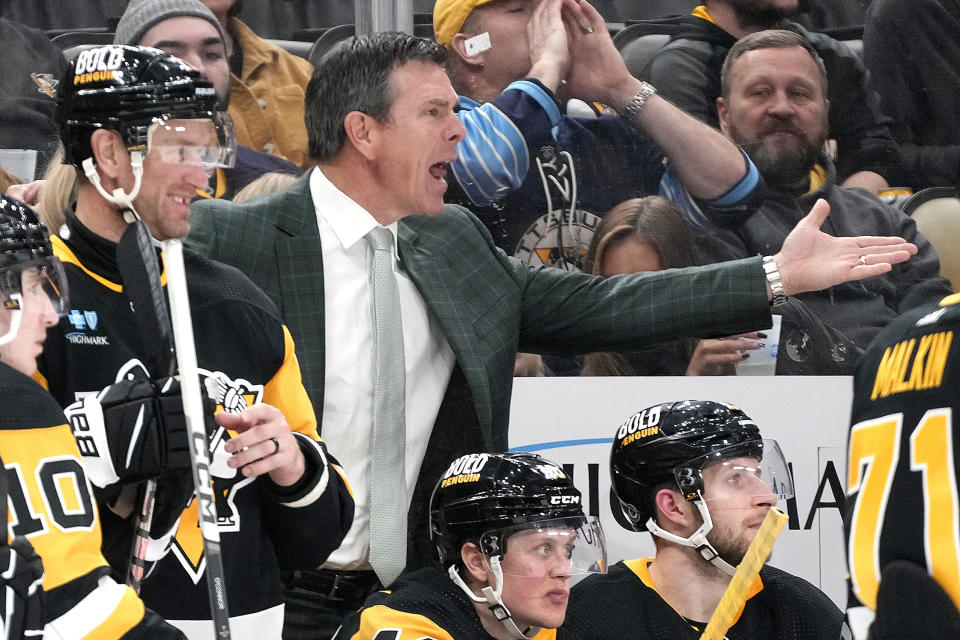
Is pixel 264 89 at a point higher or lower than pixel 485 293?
higher

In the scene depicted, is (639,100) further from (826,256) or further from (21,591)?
(21,591)

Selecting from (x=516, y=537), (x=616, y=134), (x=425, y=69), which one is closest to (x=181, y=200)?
(x=425, y=69)

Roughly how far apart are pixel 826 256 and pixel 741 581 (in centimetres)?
72

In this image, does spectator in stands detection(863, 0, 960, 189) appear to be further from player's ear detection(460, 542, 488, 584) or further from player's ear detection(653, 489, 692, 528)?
player's ear detection(460, 542, 488, 584)

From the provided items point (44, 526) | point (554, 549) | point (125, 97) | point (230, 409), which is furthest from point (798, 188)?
point (44, 526)

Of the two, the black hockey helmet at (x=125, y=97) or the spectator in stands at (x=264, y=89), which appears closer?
the black hockey helmet at (x=125, y=97)

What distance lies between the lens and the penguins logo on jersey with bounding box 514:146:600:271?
378cm

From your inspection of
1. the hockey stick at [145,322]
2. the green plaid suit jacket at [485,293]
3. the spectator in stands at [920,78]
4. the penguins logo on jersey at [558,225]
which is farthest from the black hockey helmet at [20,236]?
the spectator in stands at [920,78]

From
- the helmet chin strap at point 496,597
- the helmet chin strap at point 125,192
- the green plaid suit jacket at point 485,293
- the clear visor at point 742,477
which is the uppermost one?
the helmet chin strap at point 125,192

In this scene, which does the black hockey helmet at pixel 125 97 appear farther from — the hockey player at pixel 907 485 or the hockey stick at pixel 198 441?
the hockey player at pixel 907 485

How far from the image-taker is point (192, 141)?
2.06 metres

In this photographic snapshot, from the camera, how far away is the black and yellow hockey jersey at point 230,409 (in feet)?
6.68

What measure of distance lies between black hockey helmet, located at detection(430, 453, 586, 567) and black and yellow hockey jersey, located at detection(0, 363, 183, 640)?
1252mm

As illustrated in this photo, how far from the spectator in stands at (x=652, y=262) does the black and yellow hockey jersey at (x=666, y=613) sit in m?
0.71
